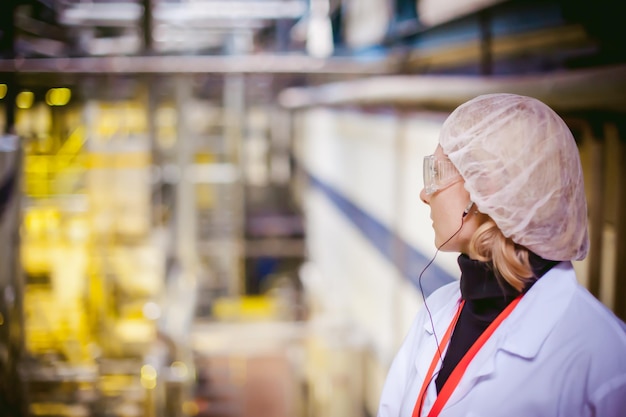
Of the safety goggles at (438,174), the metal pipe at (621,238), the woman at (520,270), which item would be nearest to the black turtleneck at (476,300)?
the woman at (520,270)

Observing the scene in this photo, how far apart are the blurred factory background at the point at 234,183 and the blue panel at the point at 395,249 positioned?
2 centimetres

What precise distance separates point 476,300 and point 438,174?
26 centimetres

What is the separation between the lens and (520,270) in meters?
1.20

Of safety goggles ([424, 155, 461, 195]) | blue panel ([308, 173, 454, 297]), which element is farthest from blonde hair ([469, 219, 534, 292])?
blue panel ([308, 173, 454, 297])

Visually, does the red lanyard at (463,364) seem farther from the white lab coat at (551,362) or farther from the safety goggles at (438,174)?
the safety goggles at (438,174)

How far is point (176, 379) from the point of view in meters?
4.10

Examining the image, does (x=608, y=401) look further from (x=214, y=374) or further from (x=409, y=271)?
(x=214, y=374)

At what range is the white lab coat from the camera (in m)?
1.11

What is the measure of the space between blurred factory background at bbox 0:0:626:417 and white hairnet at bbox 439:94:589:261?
198mm

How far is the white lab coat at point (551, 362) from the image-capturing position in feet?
3.64

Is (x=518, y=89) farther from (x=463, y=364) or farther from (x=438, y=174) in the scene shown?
(x=463, y=364)

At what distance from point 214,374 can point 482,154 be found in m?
5.98

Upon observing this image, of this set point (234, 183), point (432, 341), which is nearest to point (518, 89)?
point (432, 341)

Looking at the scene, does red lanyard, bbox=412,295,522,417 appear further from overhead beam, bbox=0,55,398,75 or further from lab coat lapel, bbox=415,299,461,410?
overhead beam, bbox=0,55,398,75
